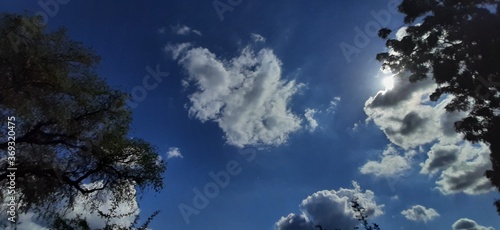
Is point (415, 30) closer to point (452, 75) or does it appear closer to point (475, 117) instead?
point (452, 75)

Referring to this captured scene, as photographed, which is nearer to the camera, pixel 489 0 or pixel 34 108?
pixel 34 108

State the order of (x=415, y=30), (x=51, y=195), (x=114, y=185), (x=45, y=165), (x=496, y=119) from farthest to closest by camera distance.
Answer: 1. (x=415, y=30)
2. (x=496, y=119)
3. (x=114, y=185)
4. (x=51, y=195)
5. (x=45, y=165)

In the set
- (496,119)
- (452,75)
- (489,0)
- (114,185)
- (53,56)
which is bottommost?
(114,185)

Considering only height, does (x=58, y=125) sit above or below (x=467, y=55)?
below

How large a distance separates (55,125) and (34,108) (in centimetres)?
203

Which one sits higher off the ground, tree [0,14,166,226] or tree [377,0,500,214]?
tree [377,0,500,214]

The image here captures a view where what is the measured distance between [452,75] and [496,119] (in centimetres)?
444

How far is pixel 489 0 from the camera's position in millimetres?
27766

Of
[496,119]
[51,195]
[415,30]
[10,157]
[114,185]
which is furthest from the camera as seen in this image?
[415,30]

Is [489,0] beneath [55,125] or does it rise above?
above

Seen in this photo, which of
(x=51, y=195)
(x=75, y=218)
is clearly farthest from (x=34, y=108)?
(x=75, y=218)

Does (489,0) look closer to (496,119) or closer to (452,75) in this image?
(452,75)

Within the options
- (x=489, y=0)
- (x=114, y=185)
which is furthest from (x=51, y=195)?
(x=489, y=0)

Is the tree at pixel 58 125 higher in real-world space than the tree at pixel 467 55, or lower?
lower
